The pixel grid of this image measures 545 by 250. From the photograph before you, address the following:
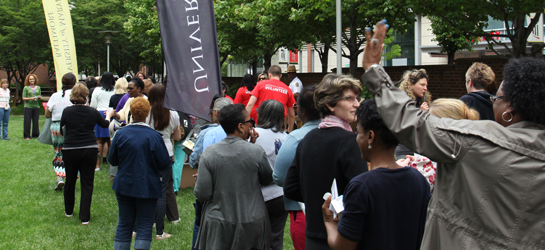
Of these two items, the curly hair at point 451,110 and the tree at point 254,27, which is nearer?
the curly hair at point 451,110

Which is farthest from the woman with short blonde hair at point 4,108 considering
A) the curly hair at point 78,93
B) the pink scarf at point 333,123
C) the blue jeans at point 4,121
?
the pink scarf at point 333,123

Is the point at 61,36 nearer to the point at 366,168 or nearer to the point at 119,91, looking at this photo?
the point at 119,91

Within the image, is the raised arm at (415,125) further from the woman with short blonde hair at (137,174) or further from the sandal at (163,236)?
the sandal at (163,236)

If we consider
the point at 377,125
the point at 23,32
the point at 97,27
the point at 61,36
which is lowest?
the point at 377,125

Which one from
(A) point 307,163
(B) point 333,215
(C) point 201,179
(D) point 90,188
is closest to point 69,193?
(D) point 90,188

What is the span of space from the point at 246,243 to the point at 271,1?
49.2 feet

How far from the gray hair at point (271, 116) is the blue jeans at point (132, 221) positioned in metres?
1.55

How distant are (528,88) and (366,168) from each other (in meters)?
1.16

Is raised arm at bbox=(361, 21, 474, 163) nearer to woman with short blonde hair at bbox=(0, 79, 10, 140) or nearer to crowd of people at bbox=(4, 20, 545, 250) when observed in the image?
crowd of people at bbox=(4, 20, 545, 250)

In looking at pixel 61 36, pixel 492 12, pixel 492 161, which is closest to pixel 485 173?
pixel 492 161

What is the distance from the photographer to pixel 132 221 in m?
4.91

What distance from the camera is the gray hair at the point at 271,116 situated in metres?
4.28

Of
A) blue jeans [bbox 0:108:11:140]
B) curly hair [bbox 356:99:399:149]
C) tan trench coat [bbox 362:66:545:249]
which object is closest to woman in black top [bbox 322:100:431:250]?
curly hair [bbox 356:99:399:149]

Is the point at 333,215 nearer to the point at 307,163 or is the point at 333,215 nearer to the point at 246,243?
the point at 307,163
